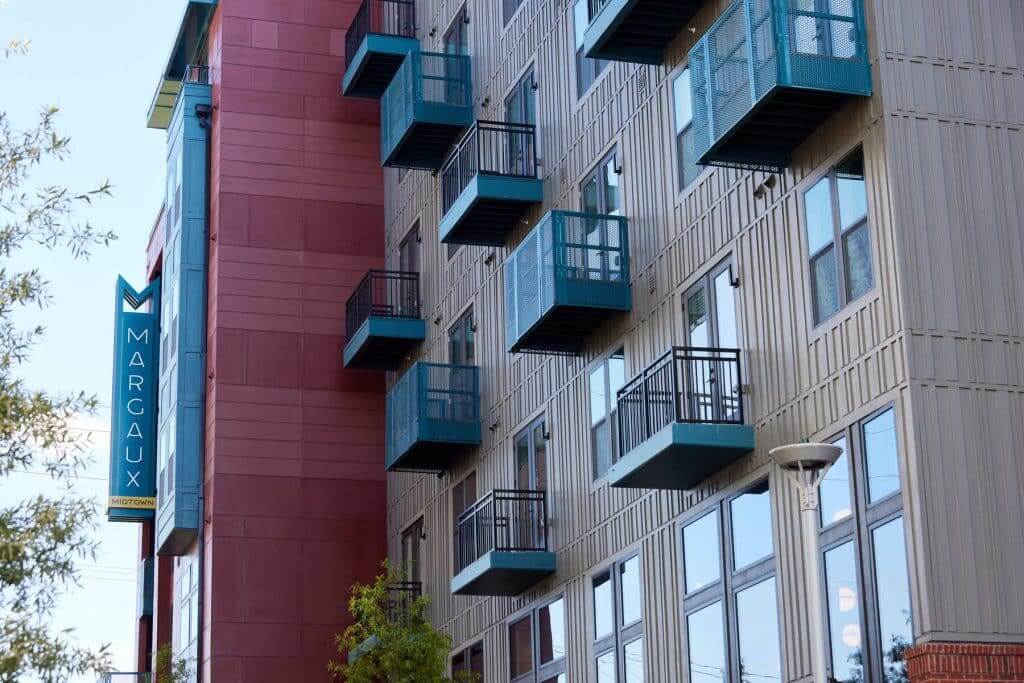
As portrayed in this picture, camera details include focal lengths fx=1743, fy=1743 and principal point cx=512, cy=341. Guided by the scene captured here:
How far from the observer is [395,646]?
32.7m

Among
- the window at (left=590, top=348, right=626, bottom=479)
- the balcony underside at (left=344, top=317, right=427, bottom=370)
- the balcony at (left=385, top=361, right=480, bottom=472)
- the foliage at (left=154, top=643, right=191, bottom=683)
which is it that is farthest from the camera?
the foliage at (left=154, top=643, right=191, bottom=683)

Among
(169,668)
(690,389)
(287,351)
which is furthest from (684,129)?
(169,668)

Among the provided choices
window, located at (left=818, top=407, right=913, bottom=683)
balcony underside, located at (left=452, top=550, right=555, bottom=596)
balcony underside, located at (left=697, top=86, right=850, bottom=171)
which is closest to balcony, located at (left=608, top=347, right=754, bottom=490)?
window, located at (left=818, top=407, right=913, bottom=683)

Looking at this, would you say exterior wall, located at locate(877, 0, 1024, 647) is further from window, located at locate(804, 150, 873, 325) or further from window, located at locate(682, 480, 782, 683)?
window, located at locate(682, 480, 782, 683)

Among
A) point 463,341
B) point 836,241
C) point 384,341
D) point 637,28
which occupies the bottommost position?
point 836,241

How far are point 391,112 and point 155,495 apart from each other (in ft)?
47.7

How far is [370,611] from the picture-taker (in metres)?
33.5

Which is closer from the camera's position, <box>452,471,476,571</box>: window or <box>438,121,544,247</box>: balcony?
<box>438,121,544,247</box>: balcony

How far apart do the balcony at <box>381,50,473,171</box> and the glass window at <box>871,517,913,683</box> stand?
19119mm

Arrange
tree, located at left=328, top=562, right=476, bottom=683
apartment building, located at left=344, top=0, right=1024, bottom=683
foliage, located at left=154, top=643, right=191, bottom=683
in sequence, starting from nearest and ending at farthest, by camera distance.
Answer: apartment building, located at left=344, top=0, right=1024, bottom=683, tree, located at left=328, top=562, right=476, bottom=683, foliage, located at left=154, top=643, right=191, bottom=683

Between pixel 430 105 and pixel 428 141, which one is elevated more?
pixel 430 105

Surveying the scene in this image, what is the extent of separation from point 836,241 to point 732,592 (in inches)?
199

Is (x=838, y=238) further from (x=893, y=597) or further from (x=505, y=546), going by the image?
(x=505, y=546)

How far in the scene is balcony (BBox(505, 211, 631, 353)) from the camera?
90.5 ft
